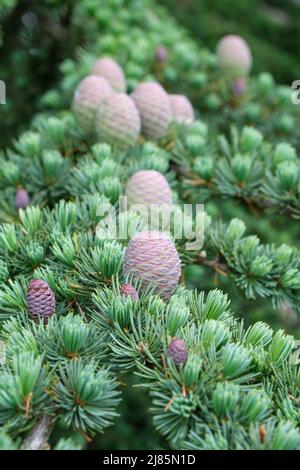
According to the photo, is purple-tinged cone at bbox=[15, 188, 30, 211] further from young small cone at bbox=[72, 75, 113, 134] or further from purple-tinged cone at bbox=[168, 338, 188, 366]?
purple-tinged cone at bbox=[168, 338, 188, 366]

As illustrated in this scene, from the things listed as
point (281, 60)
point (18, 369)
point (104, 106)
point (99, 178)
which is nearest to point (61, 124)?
point (104, 106)

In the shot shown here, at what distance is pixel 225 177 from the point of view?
95 centimetres

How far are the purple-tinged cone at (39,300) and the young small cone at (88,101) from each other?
1.70ft

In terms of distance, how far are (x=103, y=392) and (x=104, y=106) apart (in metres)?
0.59

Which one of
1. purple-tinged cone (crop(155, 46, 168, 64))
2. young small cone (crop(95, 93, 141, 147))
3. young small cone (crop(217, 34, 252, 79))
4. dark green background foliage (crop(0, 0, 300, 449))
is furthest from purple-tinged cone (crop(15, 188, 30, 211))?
young small cone (crop(217, 34, 252, 79))

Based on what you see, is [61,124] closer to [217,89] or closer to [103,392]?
[217,89]

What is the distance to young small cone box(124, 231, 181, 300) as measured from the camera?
2.08ft

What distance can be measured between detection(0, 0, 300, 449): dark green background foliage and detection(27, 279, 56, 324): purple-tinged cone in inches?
0.9

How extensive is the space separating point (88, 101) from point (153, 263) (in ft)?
1.64

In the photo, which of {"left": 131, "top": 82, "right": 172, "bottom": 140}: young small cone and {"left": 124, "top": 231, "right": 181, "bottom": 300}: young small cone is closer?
{"left": 124, "top": 231, "right": 181, "bottom": 300}: young small cone

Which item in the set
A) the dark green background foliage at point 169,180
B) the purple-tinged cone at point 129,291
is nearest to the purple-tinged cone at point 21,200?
the dark green background foliage at point 169,180

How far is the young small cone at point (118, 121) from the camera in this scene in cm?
97
